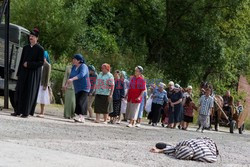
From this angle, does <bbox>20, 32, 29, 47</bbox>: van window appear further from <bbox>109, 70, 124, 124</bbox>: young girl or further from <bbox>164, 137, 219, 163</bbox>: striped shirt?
<bbox>164, 137, 219, 163</bbox>: striped shirt

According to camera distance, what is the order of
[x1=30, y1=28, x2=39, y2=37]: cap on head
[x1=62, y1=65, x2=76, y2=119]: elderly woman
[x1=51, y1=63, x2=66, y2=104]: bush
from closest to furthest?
[x1=30, y1=28, x2=39, y2=37]: cap on head
[x1=62, y1=65, x2=76, y2=119]: elderly woman
[x1=51, y1=63, x2=66, y2=104]: bush

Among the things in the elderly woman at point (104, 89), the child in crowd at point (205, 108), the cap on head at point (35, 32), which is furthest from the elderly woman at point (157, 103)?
the cap on head at point (35, 32)

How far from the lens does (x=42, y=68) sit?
1964 cm

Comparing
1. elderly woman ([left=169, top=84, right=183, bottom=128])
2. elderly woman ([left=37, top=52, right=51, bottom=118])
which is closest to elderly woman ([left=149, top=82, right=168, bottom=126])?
elderly woman ([left=169, top=84, right=183, bottom=128])

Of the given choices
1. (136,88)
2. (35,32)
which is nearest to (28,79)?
(35,32)

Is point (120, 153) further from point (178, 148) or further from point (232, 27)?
point (232, 27)

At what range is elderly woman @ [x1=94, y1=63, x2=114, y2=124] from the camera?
20.8 metres

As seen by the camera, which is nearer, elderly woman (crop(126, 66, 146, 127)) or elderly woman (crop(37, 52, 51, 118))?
elderly woman (crop(37, 52, 51, 118))

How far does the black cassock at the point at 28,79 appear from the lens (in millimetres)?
18000

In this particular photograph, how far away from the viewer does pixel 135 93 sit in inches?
859

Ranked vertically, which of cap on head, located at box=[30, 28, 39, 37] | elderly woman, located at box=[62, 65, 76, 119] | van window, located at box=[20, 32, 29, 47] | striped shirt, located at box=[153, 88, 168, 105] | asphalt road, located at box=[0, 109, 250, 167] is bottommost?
asphalt road, located at box=[0, 109, 250, 167]

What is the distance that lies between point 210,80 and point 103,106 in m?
33.5

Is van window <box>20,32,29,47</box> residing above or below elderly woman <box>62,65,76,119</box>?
above

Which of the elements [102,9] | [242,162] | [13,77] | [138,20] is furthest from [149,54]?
[242,162]
